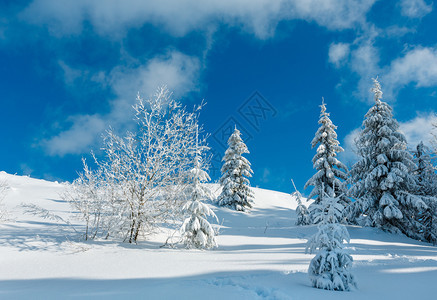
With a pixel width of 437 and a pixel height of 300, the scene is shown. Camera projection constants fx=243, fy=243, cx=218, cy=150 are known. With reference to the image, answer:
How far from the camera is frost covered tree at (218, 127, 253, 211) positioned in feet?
80.9

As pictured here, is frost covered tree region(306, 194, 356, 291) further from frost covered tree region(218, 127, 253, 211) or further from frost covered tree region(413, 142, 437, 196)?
frost covered tree region(218, 127, 253, 211)

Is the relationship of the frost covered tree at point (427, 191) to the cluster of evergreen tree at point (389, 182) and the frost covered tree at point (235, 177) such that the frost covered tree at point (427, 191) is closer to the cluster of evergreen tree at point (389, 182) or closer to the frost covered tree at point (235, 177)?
the cluster of evergreen tree at point (389, 182)

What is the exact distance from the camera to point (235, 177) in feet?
84.0

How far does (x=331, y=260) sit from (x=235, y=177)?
20731 millimetres

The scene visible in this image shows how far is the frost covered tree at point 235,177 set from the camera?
971 inches

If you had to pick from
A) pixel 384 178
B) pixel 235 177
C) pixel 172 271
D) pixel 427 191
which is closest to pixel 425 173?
pixel 427 191

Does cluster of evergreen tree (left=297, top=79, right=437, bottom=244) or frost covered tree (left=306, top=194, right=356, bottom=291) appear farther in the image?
cluster of evergreen tree (left=297, top=79, right=437, bottom=244)

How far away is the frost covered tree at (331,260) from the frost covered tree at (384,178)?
1154 centimetres

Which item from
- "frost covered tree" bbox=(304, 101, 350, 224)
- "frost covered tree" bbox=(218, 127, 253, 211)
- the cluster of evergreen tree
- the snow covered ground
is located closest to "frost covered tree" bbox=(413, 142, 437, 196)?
the cluster of evergreen tree

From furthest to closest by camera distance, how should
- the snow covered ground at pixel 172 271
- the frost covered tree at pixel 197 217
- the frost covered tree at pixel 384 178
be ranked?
the frost covered tree at pixel 384 178 → the frost covered tree at pixel 197 217 → the snow covered ground at pixel 172 271

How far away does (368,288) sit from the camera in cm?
501

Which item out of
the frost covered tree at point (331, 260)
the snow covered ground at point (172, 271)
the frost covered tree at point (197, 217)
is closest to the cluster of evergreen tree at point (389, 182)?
the snow covered ground at point (172, 271)

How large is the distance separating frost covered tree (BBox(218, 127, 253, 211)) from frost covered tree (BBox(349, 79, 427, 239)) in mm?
10997

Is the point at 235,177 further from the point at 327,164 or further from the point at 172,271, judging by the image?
the point at 172,271
